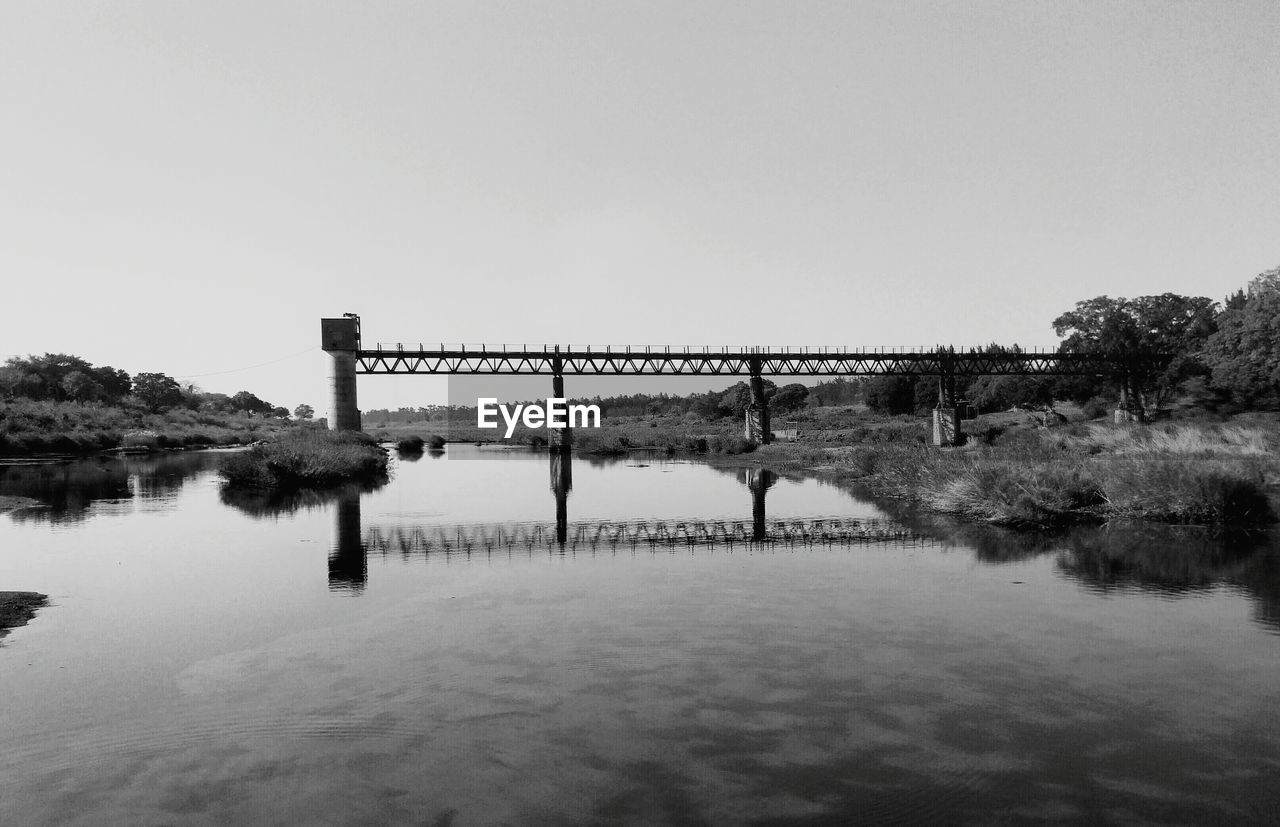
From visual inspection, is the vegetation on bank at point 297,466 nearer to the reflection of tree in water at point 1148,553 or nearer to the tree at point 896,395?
the reflection of tree in water at point 1148,553

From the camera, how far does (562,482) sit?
47062 mm

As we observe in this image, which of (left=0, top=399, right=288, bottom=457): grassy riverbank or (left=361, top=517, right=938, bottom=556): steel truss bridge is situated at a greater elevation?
(left=0, top=399, right=288, bottom=457): grassy riverbank

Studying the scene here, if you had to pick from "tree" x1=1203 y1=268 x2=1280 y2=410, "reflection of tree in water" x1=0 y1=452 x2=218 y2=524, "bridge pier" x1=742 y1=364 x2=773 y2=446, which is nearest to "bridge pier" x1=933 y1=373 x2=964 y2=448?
"bridge pier" x1=742 y1=364 x2=773 y2=446

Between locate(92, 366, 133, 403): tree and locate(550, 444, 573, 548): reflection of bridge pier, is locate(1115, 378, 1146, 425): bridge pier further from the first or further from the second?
locate(92, 366, 133, 403): tree

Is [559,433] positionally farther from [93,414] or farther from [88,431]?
[93,414]

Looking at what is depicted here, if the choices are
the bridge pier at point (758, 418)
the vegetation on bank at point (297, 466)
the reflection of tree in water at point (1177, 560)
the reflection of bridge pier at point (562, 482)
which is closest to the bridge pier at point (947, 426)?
the bridge pier at point (758, 418)

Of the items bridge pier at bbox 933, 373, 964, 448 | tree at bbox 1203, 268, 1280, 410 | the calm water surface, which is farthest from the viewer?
bridge pier at bbox 933, 373, 964, 448

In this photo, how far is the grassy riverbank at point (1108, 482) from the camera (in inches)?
912

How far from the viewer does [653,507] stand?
33.2m

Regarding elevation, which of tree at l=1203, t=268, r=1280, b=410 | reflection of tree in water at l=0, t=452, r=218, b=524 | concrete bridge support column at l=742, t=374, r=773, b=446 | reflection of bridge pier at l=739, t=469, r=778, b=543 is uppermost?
tree at l=1203, t=268, r=1280, b=410

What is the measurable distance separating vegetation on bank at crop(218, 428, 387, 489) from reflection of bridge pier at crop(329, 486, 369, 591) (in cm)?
1041

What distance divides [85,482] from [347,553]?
30.6 m

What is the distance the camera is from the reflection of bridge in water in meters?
22.5

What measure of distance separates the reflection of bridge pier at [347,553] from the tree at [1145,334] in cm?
7743
